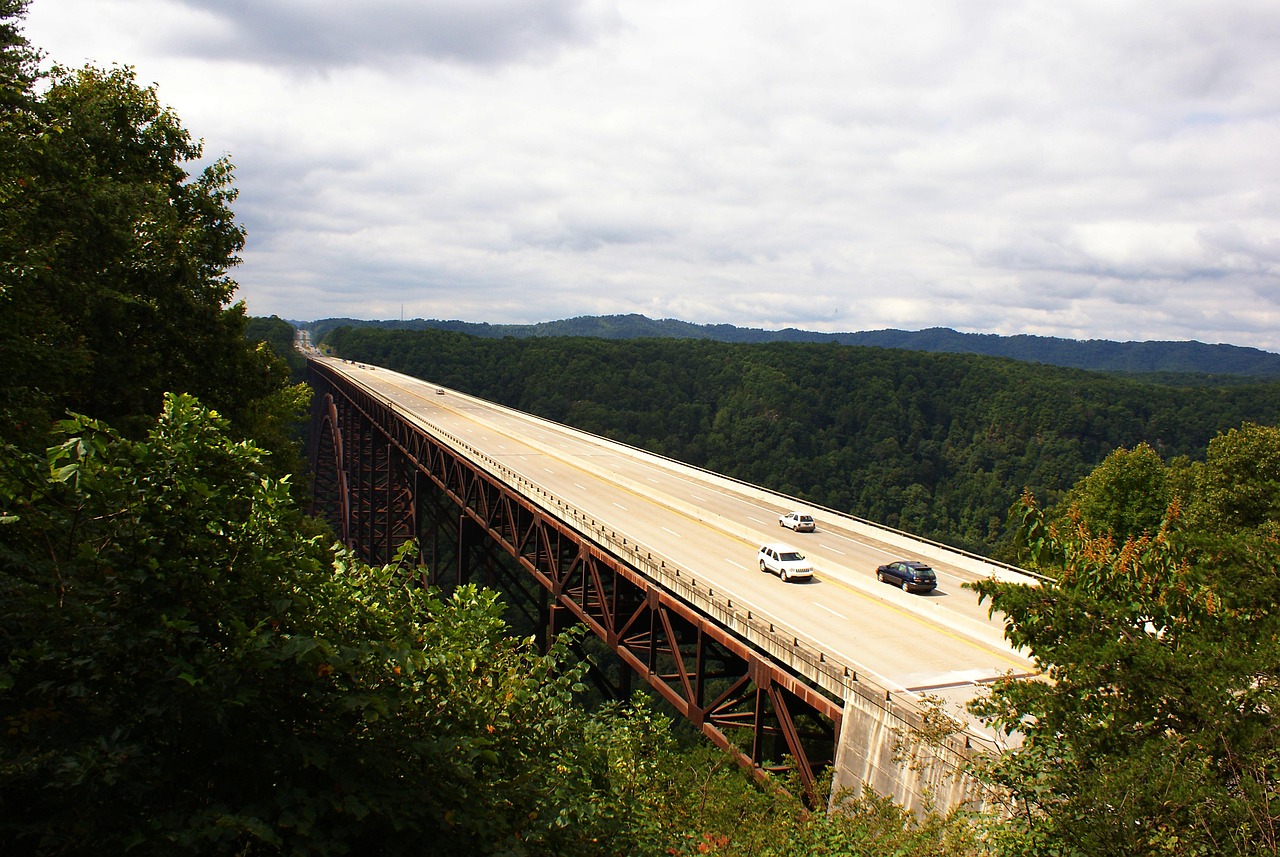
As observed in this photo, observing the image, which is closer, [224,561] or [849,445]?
[224,561]

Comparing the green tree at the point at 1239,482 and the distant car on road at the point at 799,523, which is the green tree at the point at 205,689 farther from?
the green tree at the point at 1239,482

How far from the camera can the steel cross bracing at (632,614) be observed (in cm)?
1459

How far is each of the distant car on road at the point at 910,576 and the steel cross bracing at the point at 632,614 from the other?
5.03 metres

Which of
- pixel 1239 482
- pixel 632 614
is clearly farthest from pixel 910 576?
pixel 1239 482

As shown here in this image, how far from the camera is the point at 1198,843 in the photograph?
6.80 meters

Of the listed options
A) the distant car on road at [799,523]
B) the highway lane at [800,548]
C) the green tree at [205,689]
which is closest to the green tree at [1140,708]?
the highway lane at [800,548]

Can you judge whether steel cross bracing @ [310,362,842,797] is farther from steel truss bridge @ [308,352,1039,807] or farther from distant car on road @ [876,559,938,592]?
distant car on road @ [876,559,938,592]

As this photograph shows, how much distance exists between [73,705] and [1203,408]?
555 ft

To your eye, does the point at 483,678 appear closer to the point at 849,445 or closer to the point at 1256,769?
the point at 1256,769

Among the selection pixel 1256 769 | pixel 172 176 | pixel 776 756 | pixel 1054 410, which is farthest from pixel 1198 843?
pixel 1054 410

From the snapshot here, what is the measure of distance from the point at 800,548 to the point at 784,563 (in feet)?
17.5

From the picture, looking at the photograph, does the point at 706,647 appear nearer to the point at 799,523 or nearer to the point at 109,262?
the point at 799,523

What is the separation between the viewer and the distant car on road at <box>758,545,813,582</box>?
21906 millimetres

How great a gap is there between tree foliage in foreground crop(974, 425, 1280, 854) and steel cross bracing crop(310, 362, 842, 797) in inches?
158
